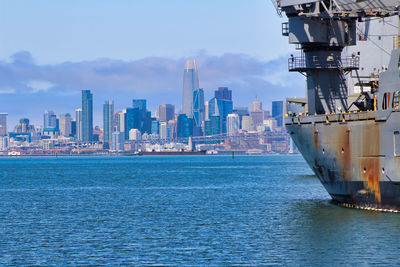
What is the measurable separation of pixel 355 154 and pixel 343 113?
2.73 metres

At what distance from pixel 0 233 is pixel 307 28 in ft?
78.6

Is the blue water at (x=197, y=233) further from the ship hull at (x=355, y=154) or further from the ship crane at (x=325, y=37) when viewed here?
the ship crane at (x=325, y=37)

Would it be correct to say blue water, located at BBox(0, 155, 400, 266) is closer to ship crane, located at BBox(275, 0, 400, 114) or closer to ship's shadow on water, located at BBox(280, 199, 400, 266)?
ship's shadow on water, located at BBox(280, 199, 400, 266)

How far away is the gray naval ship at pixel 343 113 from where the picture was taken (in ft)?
147

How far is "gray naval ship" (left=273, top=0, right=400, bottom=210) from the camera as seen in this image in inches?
1766

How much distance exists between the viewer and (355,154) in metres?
47.2

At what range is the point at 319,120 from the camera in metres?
50.0

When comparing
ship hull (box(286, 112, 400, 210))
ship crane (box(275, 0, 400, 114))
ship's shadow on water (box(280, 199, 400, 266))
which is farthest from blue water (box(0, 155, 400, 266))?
ship crane (box(275, 0, 400, 114))

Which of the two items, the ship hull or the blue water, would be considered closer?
the blue water

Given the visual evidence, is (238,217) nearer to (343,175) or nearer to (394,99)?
(343,175)

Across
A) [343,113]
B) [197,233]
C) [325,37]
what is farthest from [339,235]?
[325,37]

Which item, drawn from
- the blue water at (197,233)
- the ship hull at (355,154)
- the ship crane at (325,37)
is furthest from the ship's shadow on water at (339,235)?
the ship crane at (325,37)

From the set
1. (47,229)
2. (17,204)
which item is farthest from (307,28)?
(17,204)

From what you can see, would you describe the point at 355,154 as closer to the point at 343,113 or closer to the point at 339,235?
the point at 343,113
